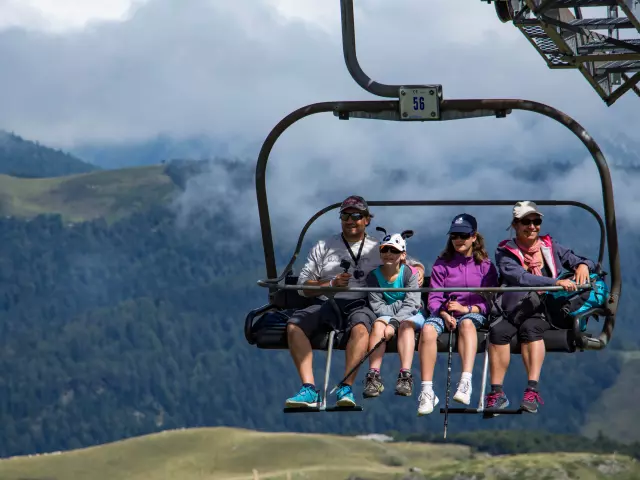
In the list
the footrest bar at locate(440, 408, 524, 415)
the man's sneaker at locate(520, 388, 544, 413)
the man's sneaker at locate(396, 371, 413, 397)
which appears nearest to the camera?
the footrest bar at locate(440, 408, 524, 415)

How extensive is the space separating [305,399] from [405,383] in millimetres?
1021

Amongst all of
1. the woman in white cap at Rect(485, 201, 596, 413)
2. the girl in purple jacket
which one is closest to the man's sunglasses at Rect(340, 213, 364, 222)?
the girl in purple jacket

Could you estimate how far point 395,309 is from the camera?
1598 centimetres

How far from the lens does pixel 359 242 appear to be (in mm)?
16359

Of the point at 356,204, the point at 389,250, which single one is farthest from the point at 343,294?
the point at 356,204

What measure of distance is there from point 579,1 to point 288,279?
484 centimetres

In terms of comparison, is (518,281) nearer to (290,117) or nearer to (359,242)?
(359,242)

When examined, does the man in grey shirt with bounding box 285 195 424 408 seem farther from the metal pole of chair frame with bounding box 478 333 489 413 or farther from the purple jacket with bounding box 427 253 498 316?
the metal pole of chair frame with bounding box 478 333 489 413

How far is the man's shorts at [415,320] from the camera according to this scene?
611 inches

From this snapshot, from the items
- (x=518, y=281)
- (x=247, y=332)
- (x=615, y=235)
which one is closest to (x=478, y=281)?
(x=518, y=281)

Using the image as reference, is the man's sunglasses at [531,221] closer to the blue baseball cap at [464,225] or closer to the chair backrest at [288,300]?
the blue baseball cap at [464,225]

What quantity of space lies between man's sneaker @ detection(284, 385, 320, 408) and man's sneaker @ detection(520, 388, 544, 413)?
208cm

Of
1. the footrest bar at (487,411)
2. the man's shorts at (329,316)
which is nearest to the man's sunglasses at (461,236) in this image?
the man's shorts at (329,316)

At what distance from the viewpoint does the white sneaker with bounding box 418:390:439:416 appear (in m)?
14.5
